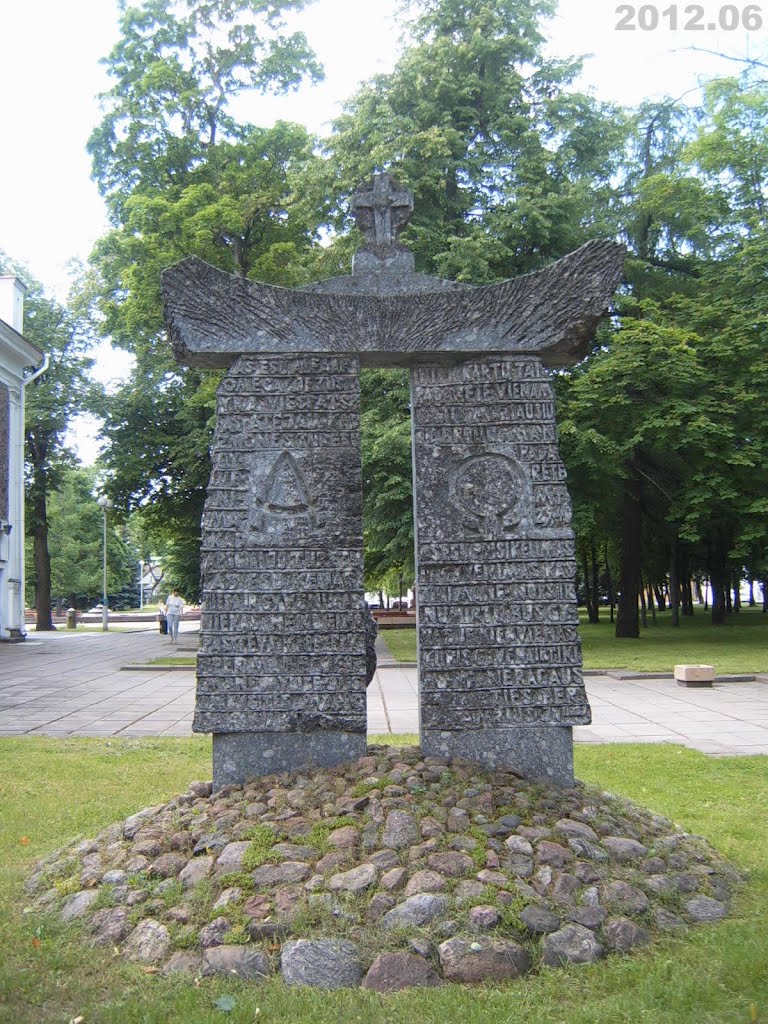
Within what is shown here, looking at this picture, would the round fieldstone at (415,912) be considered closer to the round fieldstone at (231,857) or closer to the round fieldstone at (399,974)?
the round fieldstone at (399,974)

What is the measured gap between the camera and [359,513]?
17.8 ft

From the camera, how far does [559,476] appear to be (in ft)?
18.2

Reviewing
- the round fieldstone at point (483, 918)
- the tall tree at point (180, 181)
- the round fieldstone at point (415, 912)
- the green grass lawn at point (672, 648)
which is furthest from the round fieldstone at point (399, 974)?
the tall tree at point (180, 181)

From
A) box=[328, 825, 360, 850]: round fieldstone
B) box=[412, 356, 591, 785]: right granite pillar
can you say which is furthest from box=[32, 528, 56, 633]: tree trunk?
box=[328, 825, 360, 850]: round fieldstone

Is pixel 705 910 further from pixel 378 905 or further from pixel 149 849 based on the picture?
pixel 149 849

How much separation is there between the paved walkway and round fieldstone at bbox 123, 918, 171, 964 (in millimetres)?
5829

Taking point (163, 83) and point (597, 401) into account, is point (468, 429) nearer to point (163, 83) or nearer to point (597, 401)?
point (597, 401)

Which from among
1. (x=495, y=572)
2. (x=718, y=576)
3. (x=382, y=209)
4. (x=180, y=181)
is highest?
(x=180, y=181)

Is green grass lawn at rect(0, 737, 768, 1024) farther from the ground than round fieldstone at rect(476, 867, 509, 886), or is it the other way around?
round fieldstone at rect(476, 867, 509, 886)

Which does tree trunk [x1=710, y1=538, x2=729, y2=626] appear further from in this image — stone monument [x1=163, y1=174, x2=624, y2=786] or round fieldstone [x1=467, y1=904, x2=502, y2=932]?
round fieldstone [x1=467, y1=904, x2=502, y2=932]

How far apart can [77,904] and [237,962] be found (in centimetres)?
103

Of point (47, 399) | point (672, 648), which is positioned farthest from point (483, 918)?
point (47, 399)

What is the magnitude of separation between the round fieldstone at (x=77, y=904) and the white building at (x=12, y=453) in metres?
22.4

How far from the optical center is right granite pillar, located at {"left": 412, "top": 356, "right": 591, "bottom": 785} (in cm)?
534
